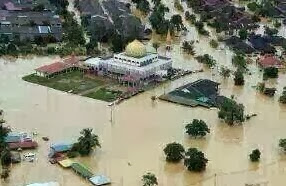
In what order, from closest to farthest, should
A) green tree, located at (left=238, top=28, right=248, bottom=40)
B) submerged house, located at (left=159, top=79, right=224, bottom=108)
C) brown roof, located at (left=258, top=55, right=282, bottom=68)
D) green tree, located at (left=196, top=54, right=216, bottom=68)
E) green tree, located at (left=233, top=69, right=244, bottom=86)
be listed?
submerged house, located at (left=159, top=79, right=224, bottom=108), green tree, located at (left=233, top=69, right=244, bottom=86), green tree, located at (left=196, top=54, right=216, bottom=68), brown roof, located at (left=258, top=55, right=282, bottom=68), green tree, located at (left=238, top=28, right=248, bottom=40)

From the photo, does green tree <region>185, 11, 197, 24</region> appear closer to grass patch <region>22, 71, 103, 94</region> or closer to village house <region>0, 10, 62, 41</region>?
village house <region>0, 10, 62, 41</region>

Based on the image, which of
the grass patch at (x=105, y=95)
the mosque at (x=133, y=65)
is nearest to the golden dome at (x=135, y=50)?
the mosque at (x=133, y=65)

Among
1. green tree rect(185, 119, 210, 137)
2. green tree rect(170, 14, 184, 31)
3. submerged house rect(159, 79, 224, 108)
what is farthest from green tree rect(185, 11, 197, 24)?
green tree rect(185, 119, 210, 137)

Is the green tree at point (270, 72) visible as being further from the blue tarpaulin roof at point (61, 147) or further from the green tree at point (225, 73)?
the blue tarpaulin roof at point (61, 147)

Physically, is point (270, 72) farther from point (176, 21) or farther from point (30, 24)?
point (30, 24)

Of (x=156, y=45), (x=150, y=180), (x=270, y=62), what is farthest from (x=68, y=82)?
(x=150, y=180)

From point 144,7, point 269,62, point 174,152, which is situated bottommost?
point 174,152

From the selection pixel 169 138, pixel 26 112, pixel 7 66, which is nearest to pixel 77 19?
pixel 7 66
